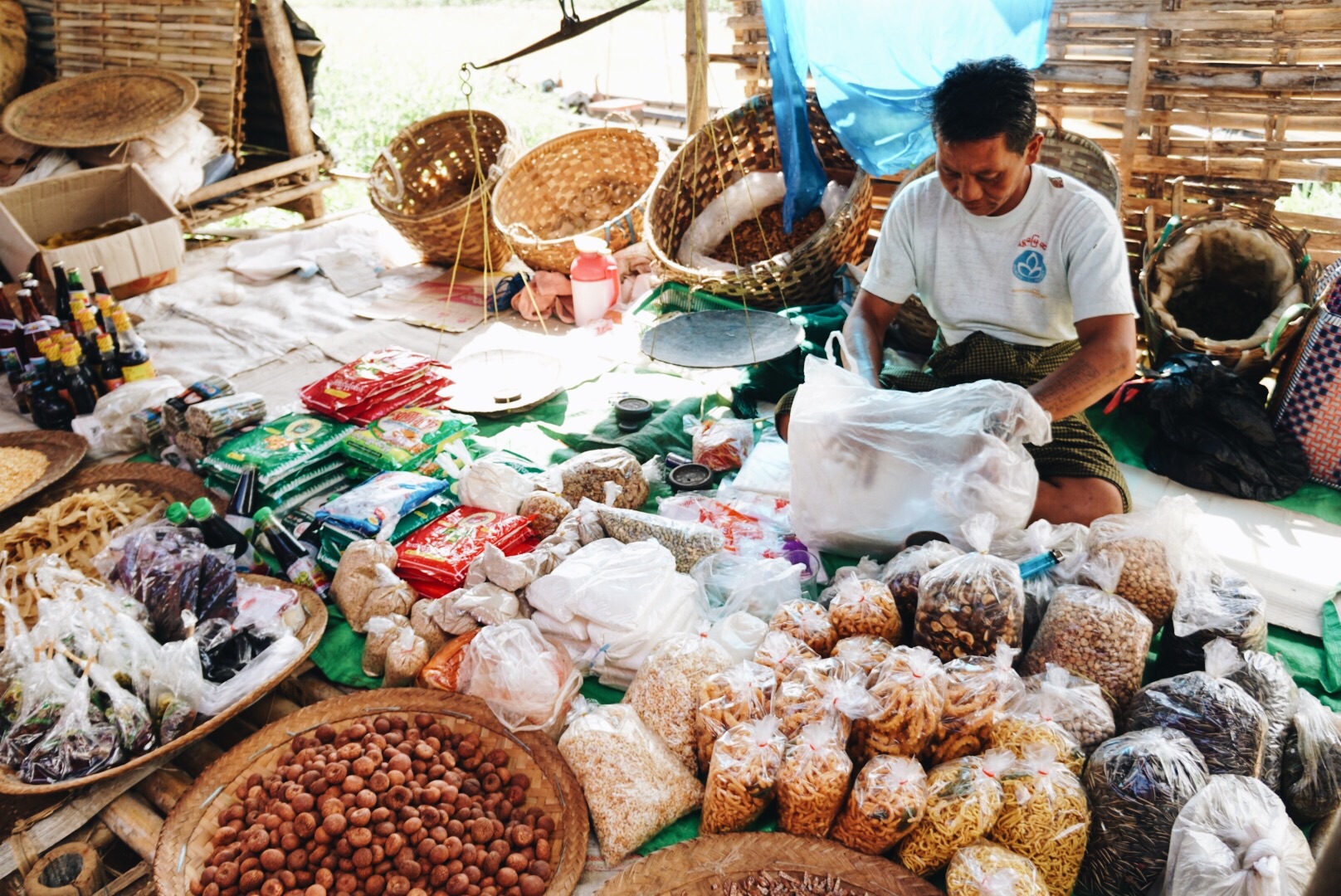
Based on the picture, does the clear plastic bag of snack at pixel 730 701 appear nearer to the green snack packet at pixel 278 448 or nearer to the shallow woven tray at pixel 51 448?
the green snack packet at pixel 278 448

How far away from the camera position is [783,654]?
1.81 meters

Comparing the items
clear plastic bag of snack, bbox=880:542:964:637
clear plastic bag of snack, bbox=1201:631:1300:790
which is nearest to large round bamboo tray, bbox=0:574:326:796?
clear plastic bag of snack, bbox=880:542:964:637

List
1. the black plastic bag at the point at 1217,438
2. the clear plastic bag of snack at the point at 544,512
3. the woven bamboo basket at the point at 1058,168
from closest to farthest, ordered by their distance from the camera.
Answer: the clear plastic bag of snack at the point at 544,512, the black plastic bag at the point at 1217,438, the woven bamboo basket at the point at 1058,168

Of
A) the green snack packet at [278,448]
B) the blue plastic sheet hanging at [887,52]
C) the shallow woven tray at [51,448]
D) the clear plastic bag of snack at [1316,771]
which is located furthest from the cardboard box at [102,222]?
the clear plastic bag of snack at [1316,771]

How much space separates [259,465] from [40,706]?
93cm

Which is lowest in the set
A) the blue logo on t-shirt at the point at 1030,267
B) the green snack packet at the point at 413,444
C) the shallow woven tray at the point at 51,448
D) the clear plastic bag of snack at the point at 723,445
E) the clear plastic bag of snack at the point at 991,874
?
the clear plastic bag of snack at the point at 723,445

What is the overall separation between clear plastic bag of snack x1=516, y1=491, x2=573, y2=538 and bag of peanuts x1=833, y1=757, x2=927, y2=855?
122 cm

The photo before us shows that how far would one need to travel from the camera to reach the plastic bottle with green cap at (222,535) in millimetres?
2385

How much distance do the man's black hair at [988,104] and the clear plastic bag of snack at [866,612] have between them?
1084 millimetres

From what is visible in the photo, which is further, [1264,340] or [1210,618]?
[1264,340]

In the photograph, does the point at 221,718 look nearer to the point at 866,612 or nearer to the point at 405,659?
the point at 405,659

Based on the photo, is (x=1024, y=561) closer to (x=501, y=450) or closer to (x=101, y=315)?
(x=501, y=450)

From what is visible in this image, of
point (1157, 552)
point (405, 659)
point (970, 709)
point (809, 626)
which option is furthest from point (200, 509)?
point (1157, 552)

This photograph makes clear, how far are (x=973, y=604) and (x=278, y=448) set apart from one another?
202cm
